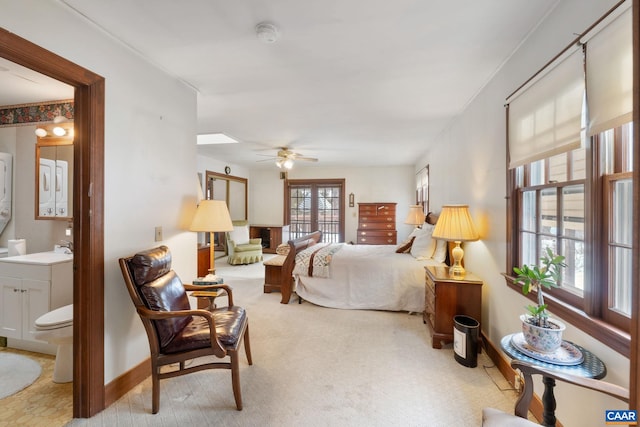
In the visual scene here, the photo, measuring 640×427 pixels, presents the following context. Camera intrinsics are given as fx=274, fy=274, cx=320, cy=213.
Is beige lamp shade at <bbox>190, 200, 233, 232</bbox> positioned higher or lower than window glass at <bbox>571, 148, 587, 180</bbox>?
lower

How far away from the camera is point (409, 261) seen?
145 inches

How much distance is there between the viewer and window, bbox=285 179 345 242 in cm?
757

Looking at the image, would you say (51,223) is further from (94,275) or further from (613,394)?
(613,394)

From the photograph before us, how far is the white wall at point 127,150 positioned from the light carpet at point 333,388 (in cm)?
52

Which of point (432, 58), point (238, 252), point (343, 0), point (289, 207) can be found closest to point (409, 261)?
point (432, 58)

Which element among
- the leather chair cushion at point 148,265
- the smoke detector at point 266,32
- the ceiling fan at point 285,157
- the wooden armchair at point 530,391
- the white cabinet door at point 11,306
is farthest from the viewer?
the ceiling fan at point 285,157

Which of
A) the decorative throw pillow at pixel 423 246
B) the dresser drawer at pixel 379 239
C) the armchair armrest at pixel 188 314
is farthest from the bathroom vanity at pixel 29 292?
the dresser drawer at pixel 379 239

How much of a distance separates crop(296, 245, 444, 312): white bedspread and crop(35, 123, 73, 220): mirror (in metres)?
2.77

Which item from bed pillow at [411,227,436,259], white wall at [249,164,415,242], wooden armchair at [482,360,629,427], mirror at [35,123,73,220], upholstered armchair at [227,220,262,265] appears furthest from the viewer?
white wall at [249,164,415,242]

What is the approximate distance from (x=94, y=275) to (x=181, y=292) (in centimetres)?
55

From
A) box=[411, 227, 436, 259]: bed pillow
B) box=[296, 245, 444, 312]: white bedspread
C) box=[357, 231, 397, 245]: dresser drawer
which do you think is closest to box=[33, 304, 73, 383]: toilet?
box=[296, 245, 444, 312]: white bedspread

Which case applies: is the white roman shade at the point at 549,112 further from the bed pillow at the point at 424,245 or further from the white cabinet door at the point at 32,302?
the white cabinet door at the point at 32,302

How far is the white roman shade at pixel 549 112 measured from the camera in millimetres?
1383

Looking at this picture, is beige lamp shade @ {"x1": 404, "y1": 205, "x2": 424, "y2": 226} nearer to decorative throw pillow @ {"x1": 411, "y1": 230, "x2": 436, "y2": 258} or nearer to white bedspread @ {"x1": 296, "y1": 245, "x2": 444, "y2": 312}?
decorative throw pillow @ {"x1": 411, "y1": 230, "x2": 436, "y2": 258}
